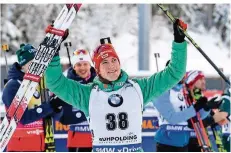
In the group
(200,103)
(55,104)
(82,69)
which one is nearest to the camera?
(55,104)

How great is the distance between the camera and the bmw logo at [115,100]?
13.0ft

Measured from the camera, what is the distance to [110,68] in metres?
3.94

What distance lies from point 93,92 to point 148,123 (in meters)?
4.20

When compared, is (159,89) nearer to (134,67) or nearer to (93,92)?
(93,92)

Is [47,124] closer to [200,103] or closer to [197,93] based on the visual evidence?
[200,103]

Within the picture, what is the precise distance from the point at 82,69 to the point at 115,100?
2.67m

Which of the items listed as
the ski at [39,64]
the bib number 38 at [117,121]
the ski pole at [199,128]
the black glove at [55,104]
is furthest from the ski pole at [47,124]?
the bib number 38 at [117,121]

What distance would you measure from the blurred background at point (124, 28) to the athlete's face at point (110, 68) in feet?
73.3

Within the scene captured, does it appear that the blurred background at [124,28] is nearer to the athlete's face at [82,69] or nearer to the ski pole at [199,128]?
the ski pole at [199,128]

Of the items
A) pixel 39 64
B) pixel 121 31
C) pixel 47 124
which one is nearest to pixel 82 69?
pixel 47 124

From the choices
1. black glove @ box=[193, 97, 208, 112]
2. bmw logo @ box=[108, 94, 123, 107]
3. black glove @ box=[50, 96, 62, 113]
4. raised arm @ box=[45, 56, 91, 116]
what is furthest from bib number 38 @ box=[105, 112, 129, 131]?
black glove @ box=[193, 97, 208, 112]

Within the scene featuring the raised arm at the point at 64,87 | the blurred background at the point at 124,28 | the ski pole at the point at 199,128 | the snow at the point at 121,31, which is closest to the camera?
the raised arm at the point at 64,87

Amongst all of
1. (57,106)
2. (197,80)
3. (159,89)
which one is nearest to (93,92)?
(159,89)

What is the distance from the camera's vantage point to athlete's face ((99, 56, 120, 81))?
393cm
